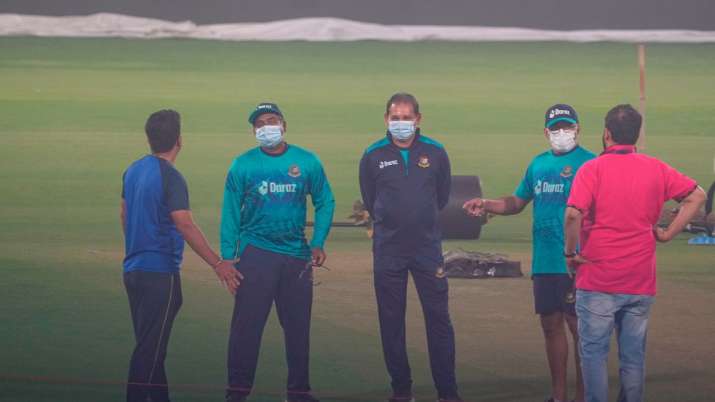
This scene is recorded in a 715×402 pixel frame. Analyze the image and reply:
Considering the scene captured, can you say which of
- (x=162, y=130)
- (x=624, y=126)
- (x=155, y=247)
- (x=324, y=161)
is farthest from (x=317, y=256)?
(x=324, y=161)

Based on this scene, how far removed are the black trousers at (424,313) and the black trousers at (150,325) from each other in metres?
1.35

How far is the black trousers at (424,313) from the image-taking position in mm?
8945

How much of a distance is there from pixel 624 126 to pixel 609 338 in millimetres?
1129

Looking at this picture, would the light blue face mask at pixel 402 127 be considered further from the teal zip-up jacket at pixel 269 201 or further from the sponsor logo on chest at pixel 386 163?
the teal zip-up jacket at pixel 269 201

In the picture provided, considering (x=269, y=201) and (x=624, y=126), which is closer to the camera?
(x=624, y=126)

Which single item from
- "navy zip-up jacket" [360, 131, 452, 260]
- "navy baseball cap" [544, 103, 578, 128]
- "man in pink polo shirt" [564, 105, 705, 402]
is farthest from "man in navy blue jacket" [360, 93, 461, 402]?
"man in pink polo shirt" [564, 105, 705, 402]

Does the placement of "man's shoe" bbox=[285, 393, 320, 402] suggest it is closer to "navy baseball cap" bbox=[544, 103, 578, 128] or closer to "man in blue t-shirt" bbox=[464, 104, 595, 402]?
"man in blue t-shirt" bbox=[464, 104, 595, 402]

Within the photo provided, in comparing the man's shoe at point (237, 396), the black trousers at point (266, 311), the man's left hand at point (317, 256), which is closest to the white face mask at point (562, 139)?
the man's left hand at point (317, 256)

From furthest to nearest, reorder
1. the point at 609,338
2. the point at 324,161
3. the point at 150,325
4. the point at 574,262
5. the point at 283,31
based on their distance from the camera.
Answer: the point at 283,31, the point at 324,161, the point at 150,325, the point at 574,262, the point at 609,338

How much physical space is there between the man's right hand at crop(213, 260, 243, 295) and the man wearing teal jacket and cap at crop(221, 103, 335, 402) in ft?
0.15

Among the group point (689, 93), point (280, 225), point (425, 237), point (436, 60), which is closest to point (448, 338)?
point (425, 237)

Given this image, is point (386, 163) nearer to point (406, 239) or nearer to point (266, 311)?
point (406, 239)

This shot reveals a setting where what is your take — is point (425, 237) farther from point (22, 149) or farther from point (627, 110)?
point (22, 149)

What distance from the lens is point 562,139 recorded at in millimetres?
9023
